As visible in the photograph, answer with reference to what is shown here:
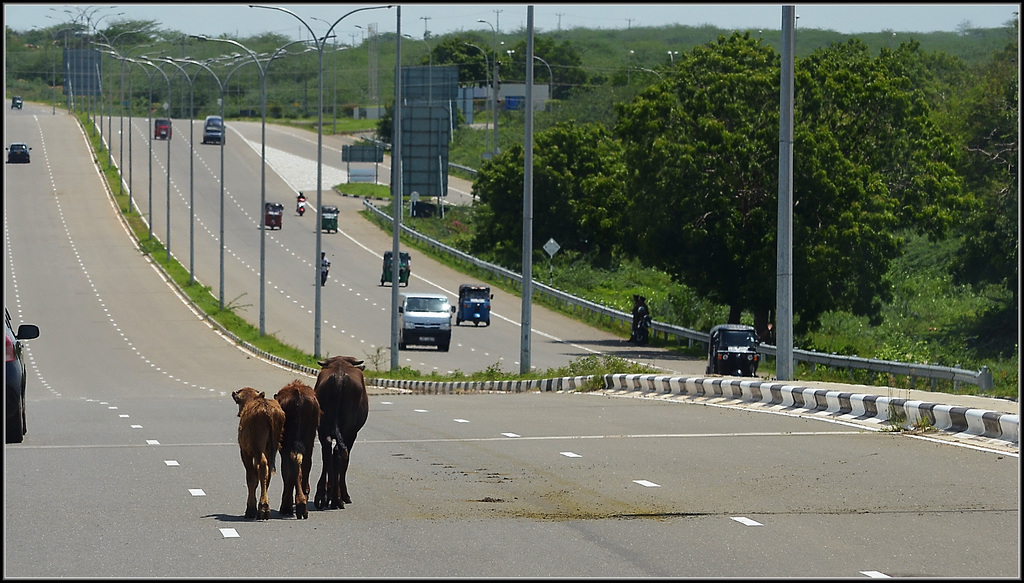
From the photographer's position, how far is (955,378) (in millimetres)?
31797

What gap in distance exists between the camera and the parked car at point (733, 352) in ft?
124

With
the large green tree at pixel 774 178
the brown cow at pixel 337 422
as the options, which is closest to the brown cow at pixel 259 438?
the brown cow at pixel 337 422

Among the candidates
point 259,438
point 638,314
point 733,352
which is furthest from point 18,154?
point 259,438

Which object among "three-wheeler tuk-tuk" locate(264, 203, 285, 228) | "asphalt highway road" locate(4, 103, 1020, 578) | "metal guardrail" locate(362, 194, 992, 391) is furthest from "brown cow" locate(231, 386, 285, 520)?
"three-wheeler tuk-tuk" locate(264, 203, 285, 228)

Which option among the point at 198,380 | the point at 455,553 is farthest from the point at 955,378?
the point at 455,553

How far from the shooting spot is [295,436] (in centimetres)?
1205

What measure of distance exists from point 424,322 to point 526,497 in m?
36.4

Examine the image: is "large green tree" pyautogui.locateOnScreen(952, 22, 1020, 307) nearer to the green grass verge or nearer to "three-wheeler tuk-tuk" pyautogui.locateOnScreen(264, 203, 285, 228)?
the green grass verge

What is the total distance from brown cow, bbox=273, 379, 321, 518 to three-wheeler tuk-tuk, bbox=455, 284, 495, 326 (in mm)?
46330

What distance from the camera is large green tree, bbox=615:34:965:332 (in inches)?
1844

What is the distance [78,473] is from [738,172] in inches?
1419

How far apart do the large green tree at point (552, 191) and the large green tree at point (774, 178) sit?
2198cm

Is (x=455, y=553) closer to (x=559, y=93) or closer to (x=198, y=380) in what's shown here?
(x=198, y=380)

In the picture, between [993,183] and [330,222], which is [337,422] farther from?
[330,222]
